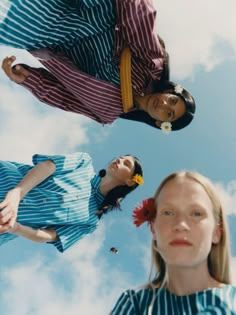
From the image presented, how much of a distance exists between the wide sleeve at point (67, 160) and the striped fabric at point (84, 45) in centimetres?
49

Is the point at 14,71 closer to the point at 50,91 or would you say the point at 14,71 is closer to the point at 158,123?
the point at 50,91

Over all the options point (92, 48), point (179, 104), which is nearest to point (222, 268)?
point (179, 104)

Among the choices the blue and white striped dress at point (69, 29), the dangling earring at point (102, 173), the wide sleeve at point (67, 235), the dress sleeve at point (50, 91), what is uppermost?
the blue and white striped dress at point (69, 29)

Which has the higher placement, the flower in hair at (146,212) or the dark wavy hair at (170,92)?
the dark wavy hair at (170,92)

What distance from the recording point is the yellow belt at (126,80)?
3920mm

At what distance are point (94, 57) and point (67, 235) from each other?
1602mm

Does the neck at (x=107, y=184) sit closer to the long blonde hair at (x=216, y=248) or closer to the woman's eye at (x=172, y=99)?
the woman's eye at (x=172, y=99)

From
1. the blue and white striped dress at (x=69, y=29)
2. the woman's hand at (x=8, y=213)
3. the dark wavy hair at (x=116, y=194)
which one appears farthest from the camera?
the dark wavy hair at (x=116, y=194)

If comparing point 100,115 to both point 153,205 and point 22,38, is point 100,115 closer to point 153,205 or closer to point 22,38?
point 22,38

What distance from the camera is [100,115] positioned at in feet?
13.9

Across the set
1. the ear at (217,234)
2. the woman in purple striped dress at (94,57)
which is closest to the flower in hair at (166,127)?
the woman in purple striped dress at (94,57)

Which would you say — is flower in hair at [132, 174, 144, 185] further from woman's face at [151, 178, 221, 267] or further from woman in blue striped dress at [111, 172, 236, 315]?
woman's face at [151, 178, 221, 267]

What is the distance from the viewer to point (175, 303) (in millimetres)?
2850

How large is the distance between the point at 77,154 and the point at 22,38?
4.73 feet
